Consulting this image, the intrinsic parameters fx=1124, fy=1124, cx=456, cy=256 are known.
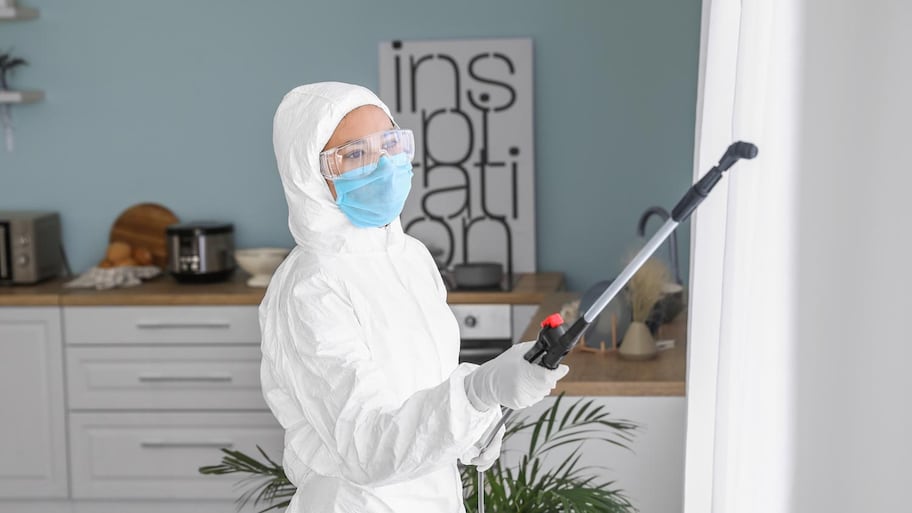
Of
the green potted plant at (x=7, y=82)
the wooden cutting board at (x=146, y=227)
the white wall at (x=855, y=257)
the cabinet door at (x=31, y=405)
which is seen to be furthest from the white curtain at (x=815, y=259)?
the green potted plant at (x=7, y=82)

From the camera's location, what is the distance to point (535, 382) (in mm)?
1162

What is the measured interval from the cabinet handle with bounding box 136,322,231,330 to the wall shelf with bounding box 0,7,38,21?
129 centimetres

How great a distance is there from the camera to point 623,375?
8.76ft

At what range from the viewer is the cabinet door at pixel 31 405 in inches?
156

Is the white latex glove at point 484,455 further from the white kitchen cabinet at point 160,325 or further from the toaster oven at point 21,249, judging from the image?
the toaster oven at point 21,249

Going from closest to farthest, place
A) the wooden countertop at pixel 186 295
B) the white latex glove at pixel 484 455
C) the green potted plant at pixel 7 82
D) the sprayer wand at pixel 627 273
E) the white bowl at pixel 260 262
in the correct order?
the sprayer wand at pixel 627 273 → the white latex glove at pixel 484 455 → the wooden countertop at pixel 186 295 → the white bowl at pixel 260 262 → the green potted plant at pixel 7 82

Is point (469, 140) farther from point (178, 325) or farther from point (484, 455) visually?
point (484, 455)

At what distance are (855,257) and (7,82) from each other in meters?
3.81

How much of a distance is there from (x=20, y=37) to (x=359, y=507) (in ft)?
11.7

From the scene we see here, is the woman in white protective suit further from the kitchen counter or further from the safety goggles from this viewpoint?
the kitchen counter

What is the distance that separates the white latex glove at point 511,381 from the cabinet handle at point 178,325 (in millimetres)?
2857

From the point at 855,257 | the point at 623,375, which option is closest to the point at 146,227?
the point at 623,375

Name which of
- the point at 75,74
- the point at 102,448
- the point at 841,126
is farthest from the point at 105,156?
the point at 841,126

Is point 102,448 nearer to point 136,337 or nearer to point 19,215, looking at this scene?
point 136,337
